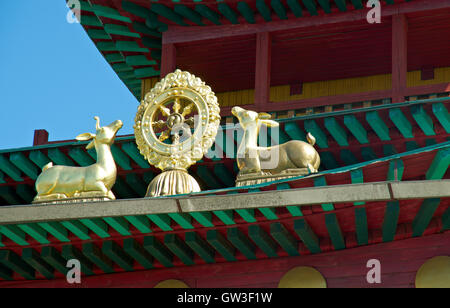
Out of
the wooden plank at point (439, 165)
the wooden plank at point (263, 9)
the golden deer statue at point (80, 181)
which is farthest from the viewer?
the wooden plank at point (263, 9)

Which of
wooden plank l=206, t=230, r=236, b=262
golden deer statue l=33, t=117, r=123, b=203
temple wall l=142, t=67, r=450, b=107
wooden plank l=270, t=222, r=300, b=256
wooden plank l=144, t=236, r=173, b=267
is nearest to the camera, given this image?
wooden plank l=270, t=222, r=300, b=256

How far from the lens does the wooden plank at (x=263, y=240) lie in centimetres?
1120

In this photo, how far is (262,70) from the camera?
593 inches

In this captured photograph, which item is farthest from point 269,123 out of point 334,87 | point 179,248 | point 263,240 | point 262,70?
point 334,87

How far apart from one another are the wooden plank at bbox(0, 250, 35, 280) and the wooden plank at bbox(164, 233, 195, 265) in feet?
6.46

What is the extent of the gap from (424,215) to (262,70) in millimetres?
4809

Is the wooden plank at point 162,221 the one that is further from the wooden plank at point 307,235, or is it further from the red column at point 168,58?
the red column at point 168,58

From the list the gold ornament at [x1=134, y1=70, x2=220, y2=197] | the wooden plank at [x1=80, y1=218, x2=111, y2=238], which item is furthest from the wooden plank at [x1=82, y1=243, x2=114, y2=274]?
the gold ornament at [x1=134, y1=70, x2=220, y2=197]

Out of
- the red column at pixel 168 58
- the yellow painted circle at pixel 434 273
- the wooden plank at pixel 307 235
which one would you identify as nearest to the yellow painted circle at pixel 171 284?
the wooden plank at pixel 307 235

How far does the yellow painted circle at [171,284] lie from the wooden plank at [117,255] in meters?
0.42

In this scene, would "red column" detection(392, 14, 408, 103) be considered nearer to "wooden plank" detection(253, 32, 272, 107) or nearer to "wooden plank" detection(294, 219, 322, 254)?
"wooden plank" detection(253, 32, 272, 107)

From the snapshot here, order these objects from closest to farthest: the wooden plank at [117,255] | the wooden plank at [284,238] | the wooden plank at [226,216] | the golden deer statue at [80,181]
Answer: the wooden plank at [226,216], the wooden plank at [284,238], the wooden plank at [117,255], the golden deer statue at [80,181]

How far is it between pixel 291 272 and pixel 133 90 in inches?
360

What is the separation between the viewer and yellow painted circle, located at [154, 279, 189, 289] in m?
12.0
